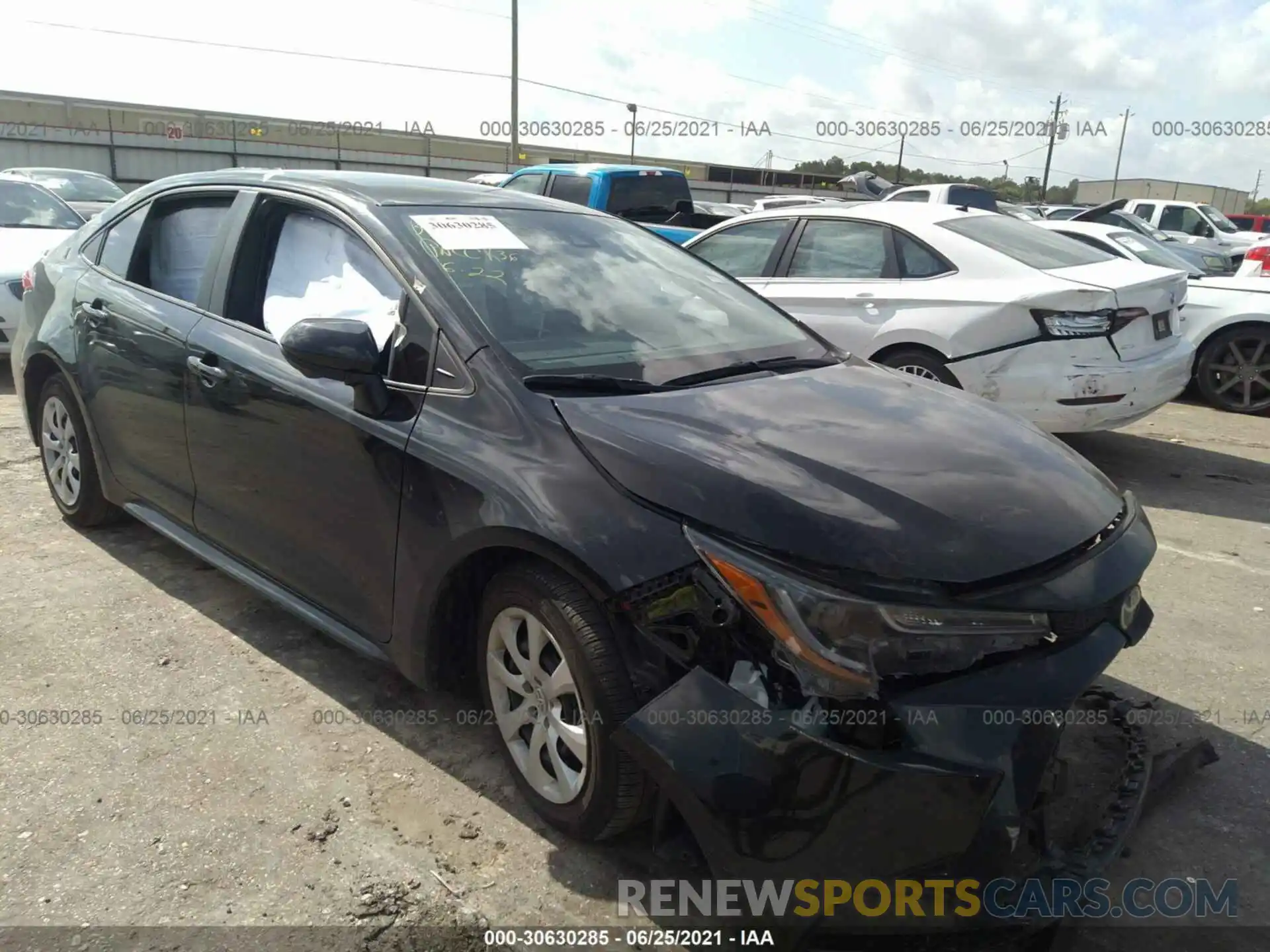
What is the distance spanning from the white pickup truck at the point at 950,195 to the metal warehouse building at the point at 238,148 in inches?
613

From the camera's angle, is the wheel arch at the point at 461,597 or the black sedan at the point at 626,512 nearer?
the black sedan at the point at 626,512

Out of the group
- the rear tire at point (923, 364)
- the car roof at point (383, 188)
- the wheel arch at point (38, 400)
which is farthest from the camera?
the rear tire at point (923, 364)

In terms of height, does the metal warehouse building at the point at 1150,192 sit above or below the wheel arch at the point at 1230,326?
above

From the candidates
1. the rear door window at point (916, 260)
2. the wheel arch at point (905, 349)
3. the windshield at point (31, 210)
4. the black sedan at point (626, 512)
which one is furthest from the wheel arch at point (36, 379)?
the windshield at point (31, 210)

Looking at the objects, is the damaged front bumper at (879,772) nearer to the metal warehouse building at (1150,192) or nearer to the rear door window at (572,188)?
the rear door window at (572,188)

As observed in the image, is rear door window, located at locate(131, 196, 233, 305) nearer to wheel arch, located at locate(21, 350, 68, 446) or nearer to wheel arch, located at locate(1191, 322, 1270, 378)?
wheel arch, located at locate(21, 350, 68, 446)

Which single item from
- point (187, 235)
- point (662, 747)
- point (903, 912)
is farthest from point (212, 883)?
point (187, 235)

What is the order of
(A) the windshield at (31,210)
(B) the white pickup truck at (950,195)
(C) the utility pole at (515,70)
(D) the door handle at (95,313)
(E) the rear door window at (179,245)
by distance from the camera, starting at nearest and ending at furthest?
(E) the rear door window at (179,245)
(D) the door handle at (95,313)
(A) the windshield at (31,210)
(B) the white pickup truck at (950,195)
(C) the utility pole at (515,70)

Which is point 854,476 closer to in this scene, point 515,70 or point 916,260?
point 916,260

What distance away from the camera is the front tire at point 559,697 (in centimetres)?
221

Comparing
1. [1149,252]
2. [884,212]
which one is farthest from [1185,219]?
[884,212]

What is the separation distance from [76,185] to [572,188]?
620cm

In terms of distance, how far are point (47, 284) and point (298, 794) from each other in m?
3.00

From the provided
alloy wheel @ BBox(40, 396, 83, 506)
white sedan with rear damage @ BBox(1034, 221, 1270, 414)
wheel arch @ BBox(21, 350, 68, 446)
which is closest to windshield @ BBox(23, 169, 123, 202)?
wheel arch @ BBox(21, 350, 68, 446)
